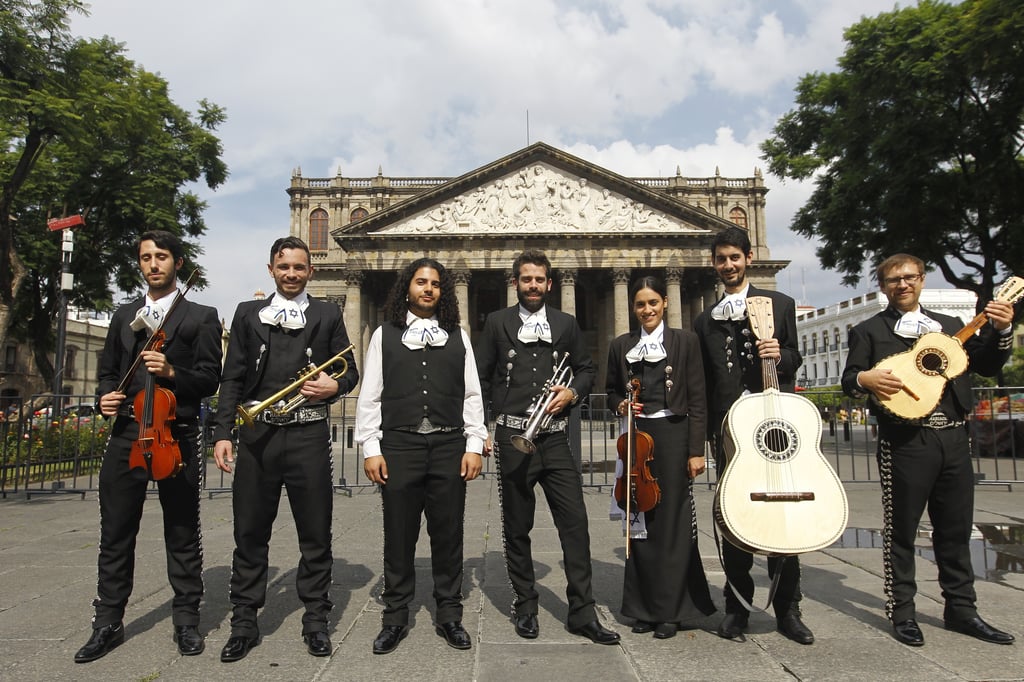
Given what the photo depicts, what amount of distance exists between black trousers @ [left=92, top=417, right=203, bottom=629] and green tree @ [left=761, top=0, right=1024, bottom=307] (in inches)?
678

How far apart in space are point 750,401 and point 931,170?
1851 centimetres

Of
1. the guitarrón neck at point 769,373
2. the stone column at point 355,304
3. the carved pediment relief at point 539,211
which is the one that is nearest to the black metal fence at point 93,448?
the guitarrón neck at point 769,373

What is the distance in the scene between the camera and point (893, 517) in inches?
155

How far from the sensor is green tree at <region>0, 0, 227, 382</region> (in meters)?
12.1

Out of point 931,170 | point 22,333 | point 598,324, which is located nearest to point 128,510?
point 931,170

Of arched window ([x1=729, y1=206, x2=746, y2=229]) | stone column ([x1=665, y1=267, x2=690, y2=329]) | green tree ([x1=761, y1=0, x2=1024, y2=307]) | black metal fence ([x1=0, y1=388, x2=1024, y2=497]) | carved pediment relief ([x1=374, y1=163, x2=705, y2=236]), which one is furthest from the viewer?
arched window ([x1=729, y1=206, x2=746, y2=229])

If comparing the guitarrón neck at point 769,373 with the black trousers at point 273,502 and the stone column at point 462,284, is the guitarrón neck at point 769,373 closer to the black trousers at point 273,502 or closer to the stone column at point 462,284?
the black trousers at point 273,502

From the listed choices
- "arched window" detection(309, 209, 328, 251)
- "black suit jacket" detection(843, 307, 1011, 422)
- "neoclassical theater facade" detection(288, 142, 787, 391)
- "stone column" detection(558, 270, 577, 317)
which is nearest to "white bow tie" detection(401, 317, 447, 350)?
"black suit jacket" detection(843, 307, 1011, 422)

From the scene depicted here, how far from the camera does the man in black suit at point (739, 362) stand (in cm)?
386

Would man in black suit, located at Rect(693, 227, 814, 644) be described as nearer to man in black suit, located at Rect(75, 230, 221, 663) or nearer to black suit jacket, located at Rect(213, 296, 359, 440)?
black suit jacket, located at Rect(213, 296, 359, 440)

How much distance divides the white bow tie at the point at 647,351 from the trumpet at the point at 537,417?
49cm

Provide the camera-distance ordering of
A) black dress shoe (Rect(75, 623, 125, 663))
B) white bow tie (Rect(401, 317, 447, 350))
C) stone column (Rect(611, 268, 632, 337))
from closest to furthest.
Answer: black dress shoe (Rect(75, 623, 125, 663)) < white bow tie (Rect(401, 317, 447, 350)) < stone column (Rect(611, 268, 632, 337))

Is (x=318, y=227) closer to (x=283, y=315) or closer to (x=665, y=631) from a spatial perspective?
(x=283, y=315)

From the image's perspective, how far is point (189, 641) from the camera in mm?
3627
